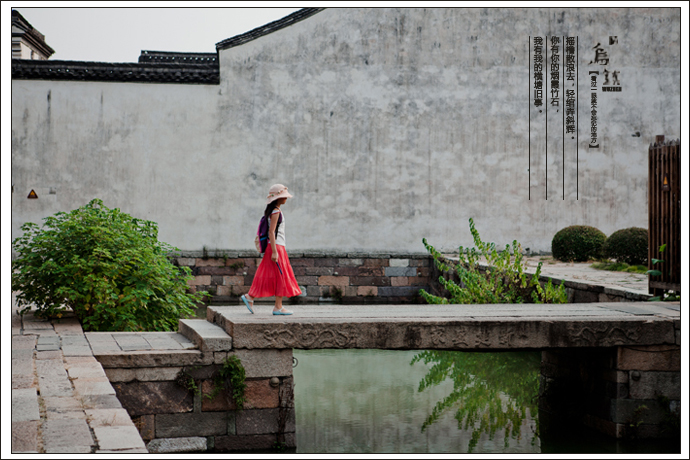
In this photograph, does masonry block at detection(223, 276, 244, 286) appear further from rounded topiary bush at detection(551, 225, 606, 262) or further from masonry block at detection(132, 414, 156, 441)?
masonry block at detection(132, 414, 156, 441)

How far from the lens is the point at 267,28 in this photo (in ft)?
53.0

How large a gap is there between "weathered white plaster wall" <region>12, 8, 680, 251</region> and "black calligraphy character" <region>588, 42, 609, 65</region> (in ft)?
0.48

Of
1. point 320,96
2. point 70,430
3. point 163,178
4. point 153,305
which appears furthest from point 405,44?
point 70,430

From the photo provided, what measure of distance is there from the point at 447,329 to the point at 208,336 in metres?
1.77

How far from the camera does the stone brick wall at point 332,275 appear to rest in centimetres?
1540

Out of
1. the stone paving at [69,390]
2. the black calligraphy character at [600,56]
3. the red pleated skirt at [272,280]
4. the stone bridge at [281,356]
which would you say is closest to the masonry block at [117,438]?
the stone paving at [69,390]

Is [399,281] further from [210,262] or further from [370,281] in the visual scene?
[210,262]

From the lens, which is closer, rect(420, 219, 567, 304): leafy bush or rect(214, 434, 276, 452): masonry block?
rect(214, 434, 276, 452): masonry block

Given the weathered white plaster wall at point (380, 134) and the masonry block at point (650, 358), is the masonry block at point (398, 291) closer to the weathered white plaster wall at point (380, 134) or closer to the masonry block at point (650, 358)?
the weathered white plaster wall at point (380, 134)

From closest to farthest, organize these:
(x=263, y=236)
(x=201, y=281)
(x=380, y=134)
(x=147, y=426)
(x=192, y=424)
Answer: (x=147, y=426)
(x=192, y=424)
(x=263, y=236)
(x=201, y=281)
(x=380, y=134)

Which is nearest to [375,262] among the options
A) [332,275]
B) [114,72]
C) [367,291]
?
[367,291]

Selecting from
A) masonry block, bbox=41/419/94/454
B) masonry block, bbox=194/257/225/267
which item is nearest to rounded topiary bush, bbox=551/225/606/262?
masonry block, bbox=194/257/225/267

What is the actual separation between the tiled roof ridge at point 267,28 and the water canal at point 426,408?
29.0ft

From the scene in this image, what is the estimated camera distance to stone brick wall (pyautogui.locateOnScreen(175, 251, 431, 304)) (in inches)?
606
